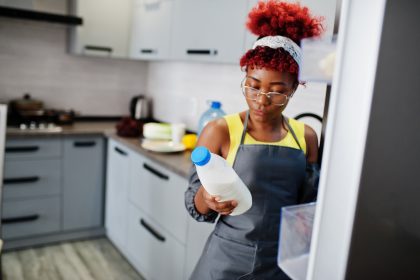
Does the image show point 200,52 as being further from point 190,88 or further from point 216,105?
point 190,88

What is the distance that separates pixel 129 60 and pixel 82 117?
0.63 meters

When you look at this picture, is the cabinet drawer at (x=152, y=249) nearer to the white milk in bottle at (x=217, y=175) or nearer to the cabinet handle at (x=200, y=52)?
the cabinet handle at (x=200, y=52)

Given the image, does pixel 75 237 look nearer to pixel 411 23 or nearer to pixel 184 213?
pixel 184 213

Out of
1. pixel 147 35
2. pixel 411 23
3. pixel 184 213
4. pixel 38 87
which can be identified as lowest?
pixel 184 213

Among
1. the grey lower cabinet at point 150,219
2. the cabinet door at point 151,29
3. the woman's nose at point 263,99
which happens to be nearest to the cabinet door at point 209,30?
the cabinet door at point 151,29

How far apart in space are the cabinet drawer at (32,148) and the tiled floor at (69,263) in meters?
0.65

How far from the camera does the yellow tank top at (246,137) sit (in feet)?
2.26

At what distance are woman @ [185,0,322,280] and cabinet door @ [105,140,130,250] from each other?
167 cm

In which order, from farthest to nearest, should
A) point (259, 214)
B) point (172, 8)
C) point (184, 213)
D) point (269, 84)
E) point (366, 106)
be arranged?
point (172, 8), point (184, 213), point (259, 214), point (269, 84), point (366, 106)

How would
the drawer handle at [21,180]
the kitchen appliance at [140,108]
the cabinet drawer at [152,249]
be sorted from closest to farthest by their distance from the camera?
1. the cabinet drawer at [152,249]
2. the drawer handle at [21,180]
3. the kitchen appliance at [140,108]

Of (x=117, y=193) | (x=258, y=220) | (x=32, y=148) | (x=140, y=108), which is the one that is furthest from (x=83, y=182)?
(x=258, y=220)

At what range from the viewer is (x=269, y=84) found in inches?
24.4

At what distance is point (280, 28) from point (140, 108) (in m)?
2.65

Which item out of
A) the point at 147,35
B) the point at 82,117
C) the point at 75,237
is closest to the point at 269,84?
the point at 147,35
